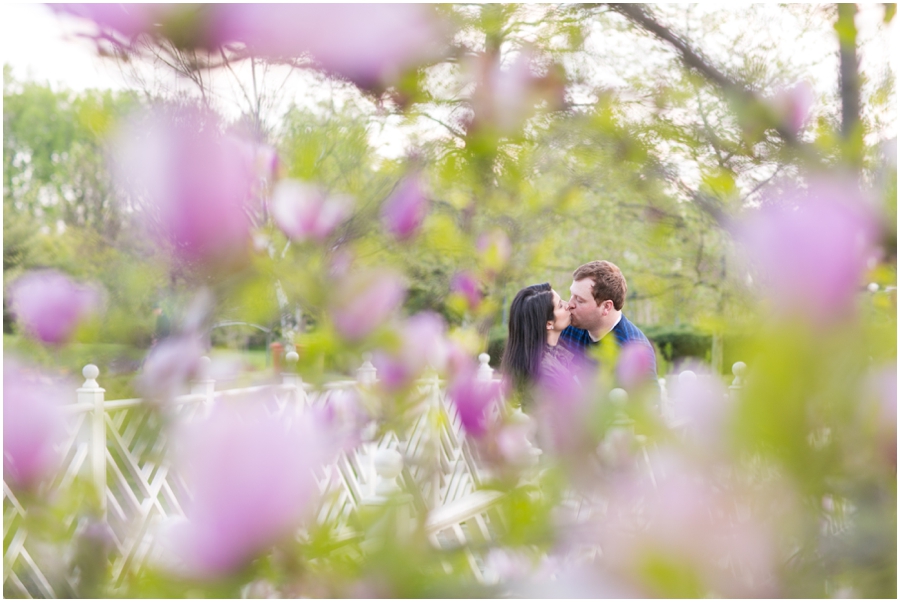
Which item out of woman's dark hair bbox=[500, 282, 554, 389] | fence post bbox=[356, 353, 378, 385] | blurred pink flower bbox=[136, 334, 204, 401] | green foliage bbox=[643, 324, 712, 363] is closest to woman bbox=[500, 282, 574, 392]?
woman's dark hair bbox=[500, 282, 554, 389]

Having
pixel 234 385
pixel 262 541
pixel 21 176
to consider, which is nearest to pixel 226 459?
pixel 262 541

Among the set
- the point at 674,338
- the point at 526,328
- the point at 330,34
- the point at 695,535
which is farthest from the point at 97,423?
the point at 674,338

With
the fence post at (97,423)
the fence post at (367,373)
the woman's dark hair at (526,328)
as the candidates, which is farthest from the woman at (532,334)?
the fence post at (97,423)

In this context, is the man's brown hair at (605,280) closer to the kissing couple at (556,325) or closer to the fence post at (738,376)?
the kissing couple at (556,325)

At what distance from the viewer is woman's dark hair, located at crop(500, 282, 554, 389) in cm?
57

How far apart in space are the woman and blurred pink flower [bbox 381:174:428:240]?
131 mm

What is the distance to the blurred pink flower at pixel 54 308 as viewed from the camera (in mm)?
296

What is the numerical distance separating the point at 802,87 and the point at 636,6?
0.10 metres

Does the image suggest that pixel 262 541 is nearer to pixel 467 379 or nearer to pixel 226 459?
pixel 226 459

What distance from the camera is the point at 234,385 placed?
1.06 ft

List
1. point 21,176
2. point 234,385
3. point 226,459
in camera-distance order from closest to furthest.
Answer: point 226,459, point 234,385, point 21,176

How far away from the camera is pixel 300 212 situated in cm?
29

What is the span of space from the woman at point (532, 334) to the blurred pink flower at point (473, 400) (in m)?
0.07

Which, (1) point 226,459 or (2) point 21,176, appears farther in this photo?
(2) point 21,176
